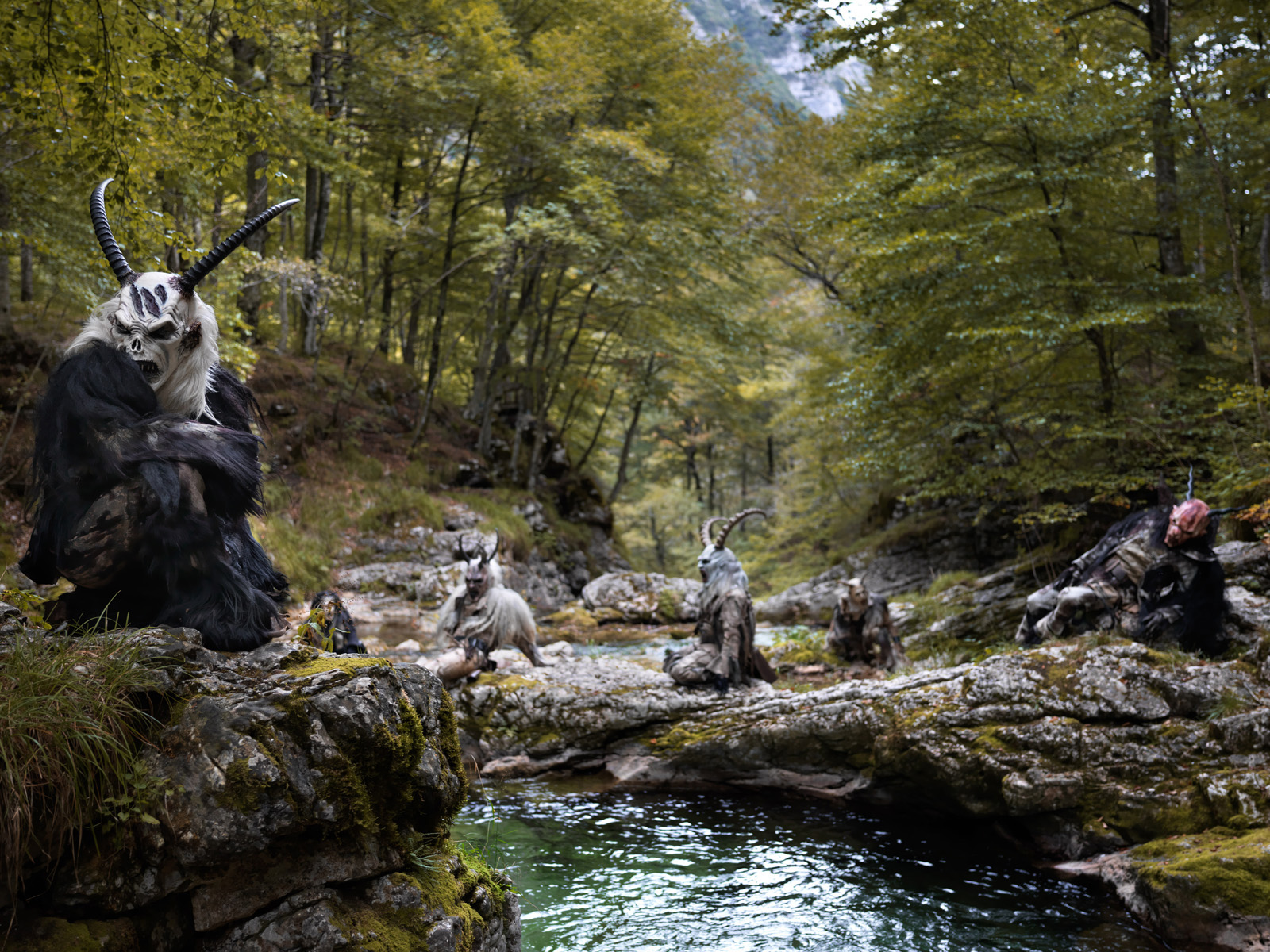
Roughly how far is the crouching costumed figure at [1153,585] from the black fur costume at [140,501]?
7.33m

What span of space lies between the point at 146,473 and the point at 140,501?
0.12 m

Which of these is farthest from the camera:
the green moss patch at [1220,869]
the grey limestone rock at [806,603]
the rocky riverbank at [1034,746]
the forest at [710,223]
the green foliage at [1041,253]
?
the grey limestone rock at [806,603]

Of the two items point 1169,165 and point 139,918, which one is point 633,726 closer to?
point 139,918

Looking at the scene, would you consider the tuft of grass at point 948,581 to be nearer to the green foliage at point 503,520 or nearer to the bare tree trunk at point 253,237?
the green foliage at point 503,520

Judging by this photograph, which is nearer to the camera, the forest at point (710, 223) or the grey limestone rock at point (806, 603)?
the forest at point (710, 223)

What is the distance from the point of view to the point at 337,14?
1555cm

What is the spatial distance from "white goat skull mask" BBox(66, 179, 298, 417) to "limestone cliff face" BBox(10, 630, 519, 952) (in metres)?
0.96

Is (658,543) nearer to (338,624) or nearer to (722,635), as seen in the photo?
(722,635)

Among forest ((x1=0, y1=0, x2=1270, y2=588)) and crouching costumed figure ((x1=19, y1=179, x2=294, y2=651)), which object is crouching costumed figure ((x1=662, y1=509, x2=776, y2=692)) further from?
crouching costumed figure ((x1=19, y1=179, x2=294, y2=651))

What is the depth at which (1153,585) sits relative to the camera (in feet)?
23.9

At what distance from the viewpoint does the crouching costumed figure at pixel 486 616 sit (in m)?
9.36

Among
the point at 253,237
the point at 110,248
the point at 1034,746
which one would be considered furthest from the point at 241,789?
the point at 253,237

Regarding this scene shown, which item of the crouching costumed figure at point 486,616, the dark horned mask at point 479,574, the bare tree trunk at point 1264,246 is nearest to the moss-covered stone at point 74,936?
the crouching costumed figure at point 486,616

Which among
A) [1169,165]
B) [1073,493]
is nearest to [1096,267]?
[1169,165]
